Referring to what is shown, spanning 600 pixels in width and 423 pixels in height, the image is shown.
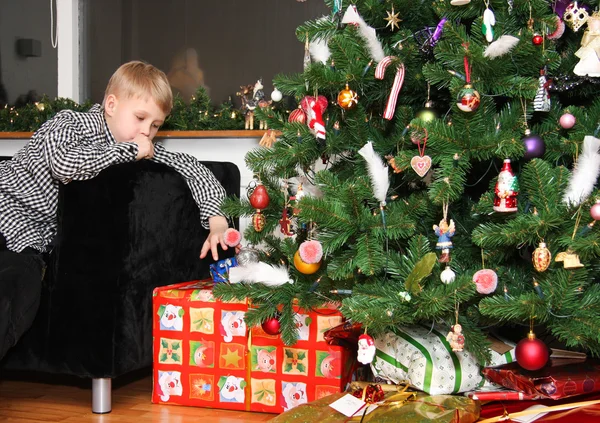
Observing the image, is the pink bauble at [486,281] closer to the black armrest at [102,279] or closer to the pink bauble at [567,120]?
the pink bauble at [567,120]

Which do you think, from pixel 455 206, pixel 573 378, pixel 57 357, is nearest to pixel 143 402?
pixel 57 357

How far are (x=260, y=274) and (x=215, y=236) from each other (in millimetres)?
323

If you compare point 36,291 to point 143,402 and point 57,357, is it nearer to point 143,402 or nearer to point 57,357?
point 57,357

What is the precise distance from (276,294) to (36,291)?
23.4 inches

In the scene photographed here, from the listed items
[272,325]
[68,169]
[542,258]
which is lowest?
[272,325]

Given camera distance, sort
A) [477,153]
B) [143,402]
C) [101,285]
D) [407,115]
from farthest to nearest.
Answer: [143,402], [101,285], [407,115], [477,153]

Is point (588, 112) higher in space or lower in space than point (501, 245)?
higher

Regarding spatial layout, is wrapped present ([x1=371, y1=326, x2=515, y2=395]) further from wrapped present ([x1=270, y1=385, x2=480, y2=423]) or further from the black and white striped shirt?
the black and white striped shirt

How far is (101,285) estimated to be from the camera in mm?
1815

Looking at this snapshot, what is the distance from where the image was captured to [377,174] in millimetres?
1548

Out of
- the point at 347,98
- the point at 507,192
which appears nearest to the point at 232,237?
the point at 347,98

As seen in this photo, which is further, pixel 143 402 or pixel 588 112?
pixel 143 402

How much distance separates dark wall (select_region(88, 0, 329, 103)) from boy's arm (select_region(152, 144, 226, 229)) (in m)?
0.82

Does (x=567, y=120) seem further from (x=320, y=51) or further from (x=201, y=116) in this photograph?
(x=201, y=116)
